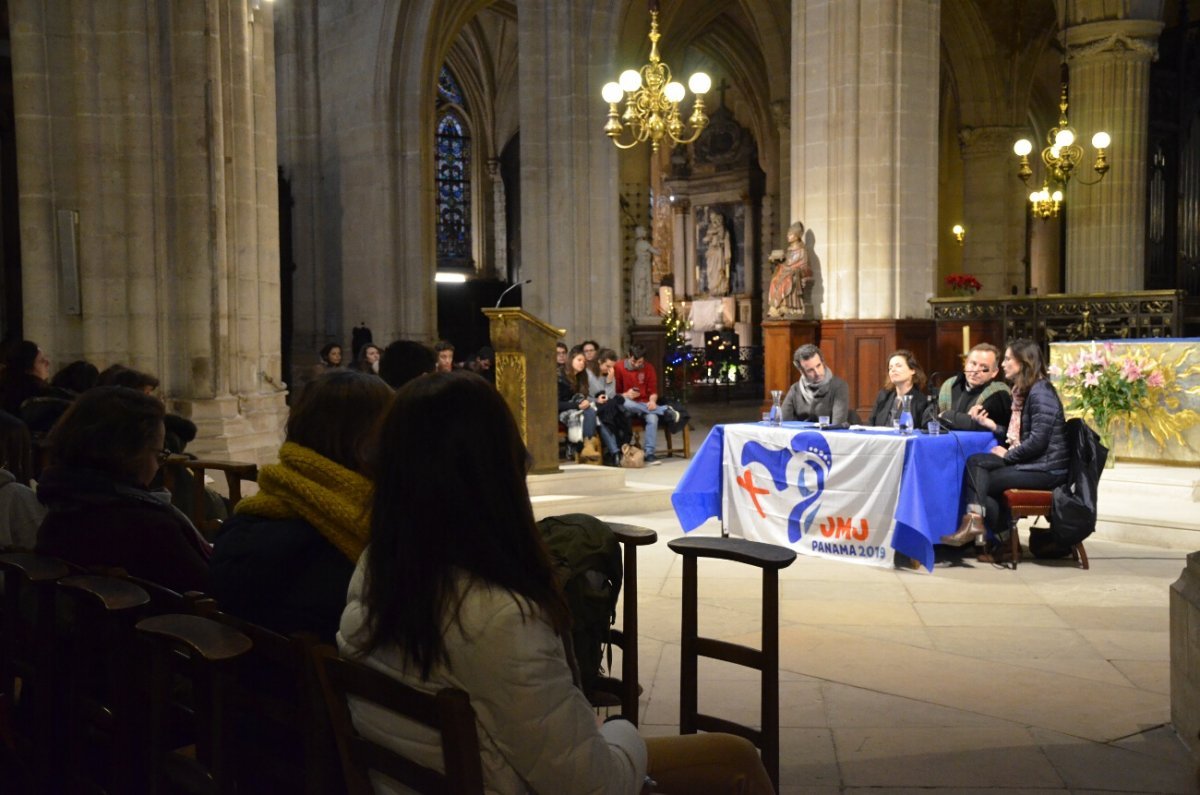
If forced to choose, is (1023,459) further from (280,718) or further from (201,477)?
(280,718)

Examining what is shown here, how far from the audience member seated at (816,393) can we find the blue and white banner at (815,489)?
1.53 ft

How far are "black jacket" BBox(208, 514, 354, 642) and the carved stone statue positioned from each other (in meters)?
26.4

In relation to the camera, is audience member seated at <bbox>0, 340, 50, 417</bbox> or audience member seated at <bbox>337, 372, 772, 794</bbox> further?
audience member seated at <bbox>0, 340, 50, 417</bbox>

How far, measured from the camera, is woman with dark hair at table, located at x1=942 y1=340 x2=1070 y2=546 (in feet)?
20.7

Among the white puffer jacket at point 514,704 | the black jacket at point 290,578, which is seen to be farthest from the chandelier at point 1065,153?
the white puffer jacket at point 514,704

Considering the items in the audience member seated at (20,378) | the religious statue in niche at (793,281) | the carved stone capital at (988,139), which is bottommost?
the audience member seated at (20,378)

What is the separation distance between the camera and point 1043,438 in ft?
20.6

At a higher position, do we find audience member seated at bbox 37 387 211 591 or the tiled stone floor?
audience member seated at bbox 37 387 211 591

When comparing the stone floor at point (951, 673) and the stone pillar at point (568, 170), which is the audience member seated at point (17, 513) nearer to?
the stone floor at point (951, 673)

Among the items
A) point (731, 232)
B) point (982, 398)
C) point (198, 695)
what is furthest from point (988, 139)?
point (198, 695)

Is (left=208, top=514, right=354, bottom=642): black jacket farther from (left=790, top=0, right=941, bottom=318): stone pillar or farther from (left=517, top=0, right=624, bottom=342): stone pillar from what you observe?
(left=517, top=0, right=624, bottom=342): stone pillar

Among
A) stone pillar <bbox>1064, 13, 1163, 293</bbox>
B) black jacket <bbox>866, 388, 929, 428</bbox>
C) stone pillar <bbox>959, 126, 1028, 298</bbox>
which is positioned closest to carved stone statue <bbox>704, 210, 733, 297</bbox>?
stone pillar <bbox>959, 126, 1028, 298</bbox>

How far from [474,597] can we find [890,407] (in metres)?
5.89

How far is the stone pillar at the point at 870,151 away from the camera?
11.4 meters
